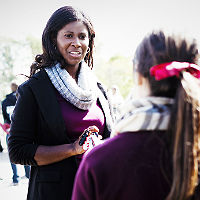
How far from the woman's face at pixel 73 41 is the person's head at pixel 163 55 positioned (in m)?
0.92

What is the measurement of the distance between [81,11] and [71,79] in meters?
0.47

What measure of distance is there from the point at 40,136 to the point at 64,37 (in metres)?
0.66

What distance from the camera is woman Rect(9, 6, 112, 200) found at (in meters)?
1.73

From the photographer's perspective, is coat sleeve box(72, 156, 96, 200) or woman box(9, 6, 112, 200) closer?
coat sleeve box(72, 156, 96, 200)

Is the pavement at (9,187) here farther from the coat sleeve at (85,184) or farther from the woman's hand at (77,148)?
the coat sleeve at (85,184)

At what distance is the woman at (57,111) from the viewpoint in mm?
1732

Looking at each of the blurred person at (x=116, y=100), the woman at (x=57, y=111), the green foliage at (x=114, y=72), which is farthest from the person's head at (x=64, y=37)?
the green foliage at (x=114, y=72)

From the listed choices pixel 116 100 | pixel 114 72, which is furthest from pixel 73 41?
pixel 114 72

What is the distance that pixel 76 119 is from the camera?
185 cm

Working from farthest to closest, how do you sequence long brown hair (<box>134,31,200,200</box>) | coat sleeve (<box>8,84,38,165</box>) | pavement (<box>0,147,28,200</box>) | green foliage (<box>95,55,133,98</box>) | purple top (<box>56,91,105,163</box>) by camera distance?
green foliage (<box>95,55,133,98</box>) → pavement (<box>0,147,28,200</box>) → purple top (<box>56,91,105,163</box>) → coat sleeve (<box>8,84,38,165</box>) → long brown hair (<box>134,31,200,200</box>)

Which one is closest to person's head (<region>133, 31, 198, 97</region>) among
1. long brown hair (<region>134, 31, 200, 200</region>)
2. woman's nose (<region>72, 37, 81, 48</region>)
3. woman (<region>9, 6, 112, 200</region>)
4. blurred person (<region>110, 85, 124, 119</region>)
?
long brown hair (<region>134, 31, 200, 200</region>)

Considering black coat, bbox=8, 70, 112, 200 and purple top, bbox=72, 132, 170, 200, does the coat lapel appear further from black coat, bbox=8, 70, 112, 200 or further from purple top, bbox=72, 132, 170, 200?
purple top, bbox=72, 132, 170, 200

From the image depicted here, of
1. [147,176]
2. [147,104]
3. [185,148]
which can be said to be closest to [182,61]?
[147,104]

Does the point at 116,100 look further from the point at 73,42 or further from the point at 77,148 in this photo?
the point at 77,148
